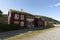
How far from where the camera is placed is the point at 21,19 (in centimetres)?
5800

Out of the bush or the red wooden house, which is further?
the red wooden house

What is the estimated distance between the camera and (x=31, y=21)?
2596 inches

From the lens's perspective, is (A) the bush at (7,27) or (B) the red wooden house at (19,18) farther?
(B) the red wooden house at (19,18)

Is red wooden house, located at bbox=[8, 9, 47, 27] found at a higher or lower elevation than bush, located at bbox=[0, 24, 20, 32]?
higher

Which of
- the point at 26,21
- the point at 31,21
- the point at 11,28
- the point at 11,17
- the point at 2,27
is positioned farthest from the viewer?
the point at 31,21

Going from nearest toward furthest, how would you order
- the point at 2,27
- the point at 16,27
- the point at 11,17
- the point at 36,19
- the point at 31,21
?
the point at 2,27 < the point at 16,27 < the point at 11,17 < the point at 31,21 < the point at 36,19

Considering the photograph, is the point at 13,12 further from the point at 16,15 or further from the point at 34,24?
the point at 34,24

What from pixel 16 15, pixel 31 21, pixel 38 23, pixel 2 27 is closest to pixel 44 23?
pixel 38 23

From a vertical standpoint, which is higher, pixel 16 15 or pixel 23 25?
pixel 16 15

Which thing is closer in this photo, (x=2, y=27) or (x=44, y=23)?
(x=2, y=27)

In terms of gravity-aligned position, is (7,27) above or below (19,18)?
below

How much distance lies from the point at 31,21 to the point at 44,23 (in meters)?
13.1

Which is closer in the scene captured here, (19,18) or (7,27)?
(7,27)

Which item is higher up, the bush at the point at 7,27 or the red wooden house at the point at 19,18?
the red wooden house at the point at 19,18
